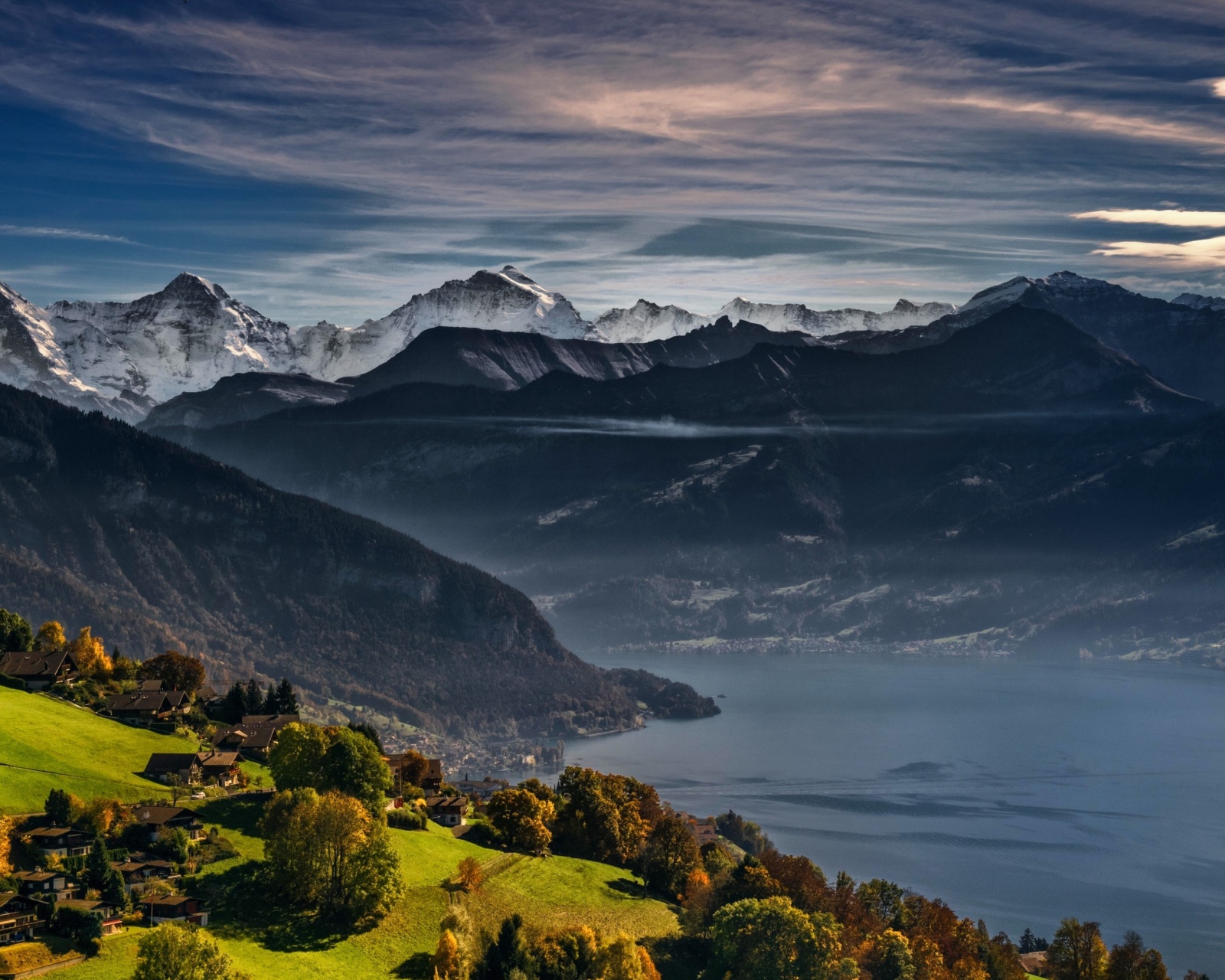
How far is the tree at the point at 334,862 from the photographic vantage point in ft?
246

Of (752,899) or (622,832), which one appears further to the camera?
(622,832)

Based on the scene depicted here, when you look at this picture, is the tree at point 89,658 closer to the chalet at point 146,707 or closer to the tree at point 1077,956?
the chalet at point 146,707

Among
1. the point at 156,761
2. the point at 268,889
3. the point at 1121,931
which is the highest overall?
the point at 156,761

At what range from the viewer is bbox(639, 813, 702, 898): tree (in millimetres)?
97000

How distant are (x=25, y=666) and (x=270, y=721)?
17708mm

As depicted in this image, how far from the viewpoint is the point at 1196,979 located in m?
124

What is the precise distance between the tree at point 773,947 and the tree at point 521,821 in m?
16.5

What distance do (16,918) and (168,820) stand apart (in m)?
13.9

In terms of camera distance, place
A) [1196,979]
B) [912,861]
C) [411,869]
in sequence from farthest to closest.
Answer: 1. [912,861]
2. [1196,979]
3. [411,869]

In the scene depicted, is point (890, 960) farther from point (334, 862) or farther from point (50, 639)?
point (50, 639)

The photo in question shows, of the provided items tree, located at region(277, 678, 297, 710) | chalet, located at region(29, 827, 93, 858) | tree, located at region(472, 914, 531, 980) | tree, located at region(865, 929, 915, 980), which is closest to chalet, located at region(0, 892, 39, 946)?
chalet, located at region(29, 827, 93, 858)

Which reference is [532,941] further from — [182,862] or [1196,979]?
[1196,979]

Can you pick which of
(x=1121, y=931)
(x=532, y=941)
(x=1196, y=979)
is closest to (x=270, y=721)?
(x=532, y=941)

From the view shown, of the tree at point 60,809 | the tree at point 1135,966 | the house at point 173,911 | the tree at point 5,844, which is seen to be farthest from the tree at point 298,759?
the tree at point 1135,966
